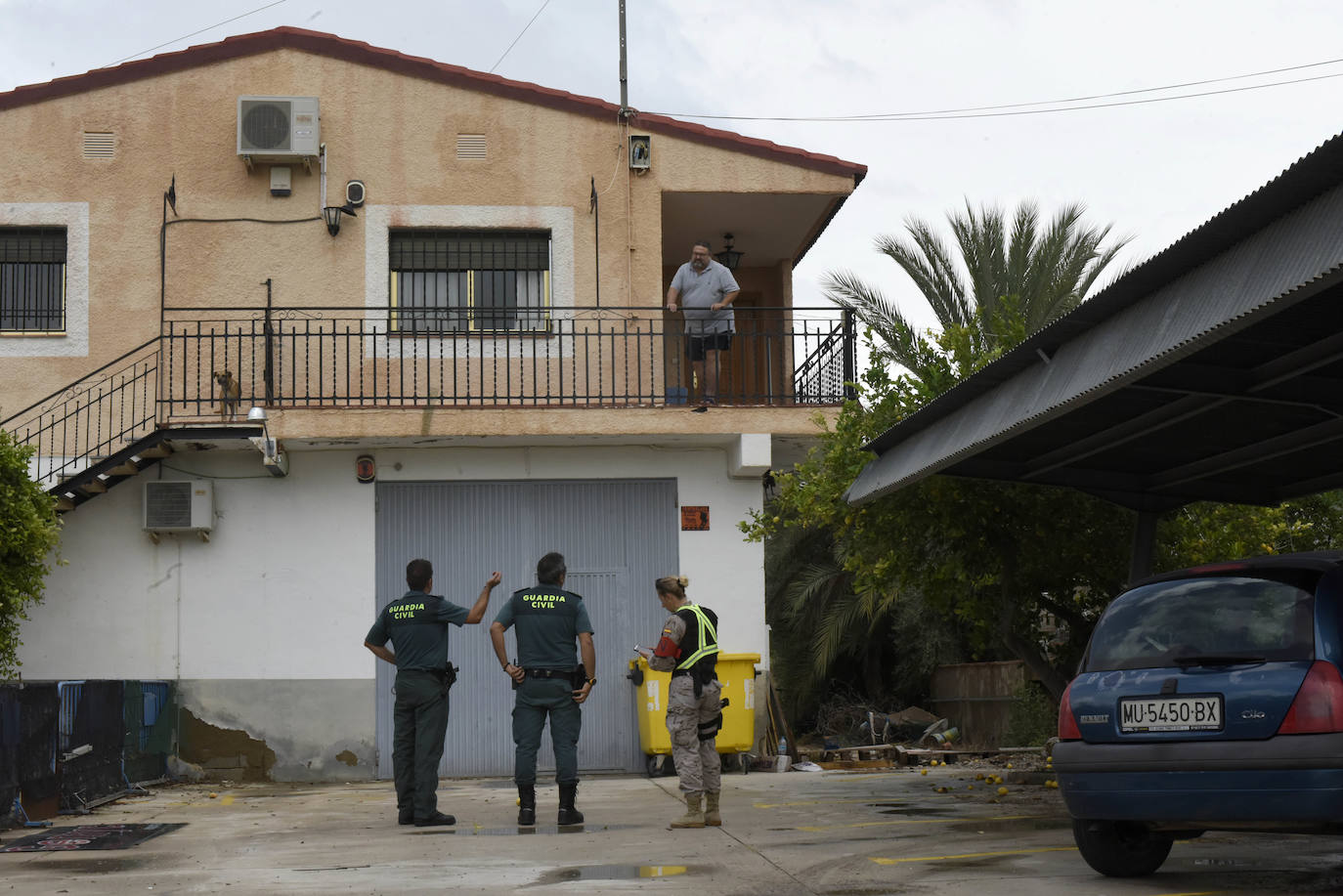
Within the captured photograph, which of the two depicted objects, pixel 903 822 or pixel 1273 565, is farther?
pixel 903 822

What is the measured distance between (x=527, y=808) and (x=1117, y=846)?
432cm

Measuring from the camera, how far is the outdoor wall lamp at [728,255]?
17891mm

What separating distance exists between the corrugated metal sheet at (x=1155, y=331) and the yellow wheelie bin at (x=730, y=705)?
531cm

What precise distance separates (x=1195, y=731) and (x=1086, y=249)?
15.1 meters

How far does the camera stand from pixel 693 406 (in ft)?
48.3

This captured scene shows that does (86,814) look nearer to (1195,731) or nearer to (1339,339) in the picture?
(1195,731)

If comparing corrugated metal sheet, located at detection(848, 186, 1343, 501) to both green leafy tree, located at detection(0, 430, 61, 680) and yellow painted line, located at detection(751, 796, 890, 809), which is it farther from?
green leafy tree, located at detection(0, 430, 61, 680)

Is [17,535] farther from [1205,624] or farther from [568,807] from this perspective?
[1205,624]

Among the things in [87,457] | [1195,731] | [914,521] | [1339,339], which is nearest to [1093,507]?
[914,521]

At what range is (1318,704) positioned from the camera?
5742mm

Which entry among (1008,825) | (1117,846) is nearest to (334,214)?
(1008,825)

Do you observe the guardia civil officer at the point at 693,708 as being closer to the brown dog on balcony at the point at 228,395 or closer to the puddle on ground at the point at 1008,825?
the puddle on ground at the point at 1008,825

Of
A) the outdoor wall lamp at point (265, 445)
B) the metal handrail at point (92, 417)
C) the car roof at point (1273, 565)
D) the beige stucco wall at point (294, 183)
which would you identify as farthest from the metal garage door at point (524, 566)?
the car roof at point (1273, 565)

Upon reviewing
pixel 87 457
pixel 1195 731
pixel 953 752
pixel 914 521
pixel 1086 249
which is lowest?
A: pixel 953 752
